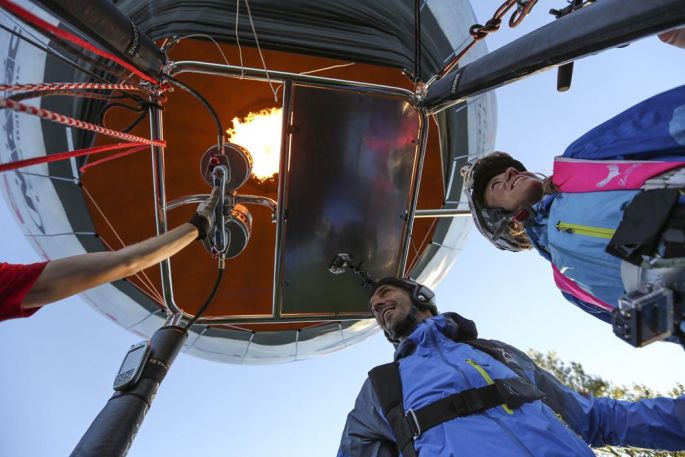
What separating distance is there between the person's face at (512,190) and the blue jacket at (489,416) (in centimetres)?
83

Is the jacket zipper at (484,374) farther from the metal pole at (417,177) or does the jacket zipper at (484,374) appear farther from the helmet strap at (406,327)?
the metal pole at (417,177)

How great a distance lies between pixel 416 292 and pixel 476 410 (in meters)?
1.56

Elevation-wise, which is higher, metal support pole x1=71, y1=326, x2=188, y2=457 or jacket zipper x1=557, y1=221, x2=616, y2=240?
jacket zipper x1=557, y1=221, x2=616, y2=240

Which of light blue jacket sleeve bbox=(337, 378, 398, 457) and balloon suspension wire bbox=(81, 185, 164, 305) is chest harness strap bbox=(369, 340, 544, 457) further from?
balloon suspension wire bbox=(81, 185, 164, 305)

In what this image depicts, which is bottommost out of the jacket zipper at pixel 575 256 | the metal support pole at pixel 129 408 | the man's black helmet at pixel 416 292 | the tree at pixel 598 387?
the tree at pixel 598 387

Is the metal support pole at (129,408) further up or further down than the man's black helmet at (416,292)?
further down

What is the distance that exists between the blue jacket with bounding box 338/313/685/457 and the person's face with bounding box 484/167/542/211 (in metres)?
0.83

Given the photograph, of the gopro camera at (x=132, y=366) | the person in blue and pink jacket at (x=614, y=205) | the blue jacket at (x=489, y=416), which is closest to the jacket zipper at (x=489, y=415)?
the blue jacket at (x=489, y=416)

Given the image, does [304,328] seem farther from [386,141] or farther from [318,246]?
[386,141]

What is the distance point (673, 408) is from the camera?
2.90m

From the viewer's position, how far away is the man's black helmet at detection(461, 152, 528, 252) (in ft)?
9.79

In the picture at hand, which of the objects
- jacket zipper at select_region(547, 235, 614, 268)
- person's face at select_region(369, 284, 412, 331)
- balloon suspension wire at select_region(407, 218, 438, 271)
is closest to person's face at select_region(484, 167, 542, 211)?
jacket zipper at select_region(547, 235, 614, 268)

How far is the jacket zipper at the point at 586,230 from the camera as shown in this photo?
186 cm

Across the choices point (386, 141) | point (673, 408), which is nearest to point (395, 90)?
point (386, 141)
